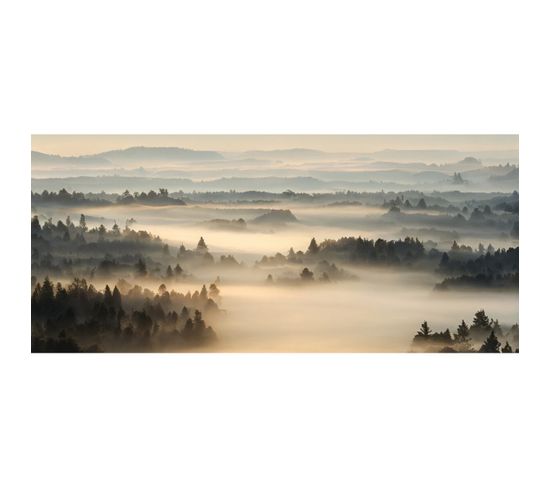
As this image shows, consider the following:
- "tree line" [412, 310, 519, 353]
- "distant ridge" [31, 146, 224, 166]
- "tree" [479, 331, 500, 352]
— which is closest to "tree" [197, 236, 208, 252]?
"distant ridge" [31, 146, 224, 166]

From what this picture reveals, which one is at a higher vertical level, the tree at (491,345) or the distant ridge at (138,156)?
the distant ridge at (138,156)

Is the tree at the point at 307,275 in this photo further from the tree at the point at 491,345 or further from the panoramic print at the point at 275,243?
the tree at the point at 491,345

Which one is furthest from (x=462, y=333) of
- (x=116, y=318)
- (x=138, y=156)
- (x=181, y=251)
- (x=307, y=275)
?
(x=138, y=156)

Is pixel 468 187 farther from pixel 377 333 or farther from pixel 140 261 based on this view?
pixel 140 261

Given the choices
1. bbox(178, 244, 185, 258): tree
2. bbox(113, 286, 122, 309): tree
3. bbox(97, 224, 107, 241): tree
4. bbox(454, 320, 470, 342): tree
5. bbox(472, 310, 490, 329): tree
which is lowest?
bbox(454, 320, 470, 342): tree

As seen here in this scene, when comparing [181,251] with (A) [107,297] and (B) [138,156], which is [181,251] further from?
(B) [138,156]

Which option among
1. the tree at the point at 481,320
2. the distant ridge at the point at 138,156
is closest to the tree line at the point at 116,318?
the distant ridge at the point at 138,156

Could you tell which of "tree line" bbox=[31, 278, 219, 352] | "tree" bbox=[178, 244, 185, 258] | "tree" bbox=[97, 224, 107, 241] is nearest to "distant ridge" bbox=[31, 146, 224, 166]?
"tree" bbox=[97, 224, 107, 241]

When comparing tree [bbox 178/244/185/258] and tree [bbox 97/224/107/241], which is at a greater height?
tree [bbox 97/224/107/241]

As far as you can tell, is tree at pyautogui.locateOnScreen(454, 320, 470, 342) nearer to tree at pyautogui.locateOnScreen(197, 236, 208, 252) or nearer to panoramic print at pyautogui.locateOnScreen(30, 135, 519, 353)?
panoramic print at pyautogui.locateOnScreen(30, 135, 519, 353)

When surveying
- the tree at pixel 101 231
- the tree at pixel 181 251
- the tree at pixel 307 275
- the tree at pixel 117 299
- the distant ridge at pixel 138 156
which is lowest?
the tree at pixel 117 299
